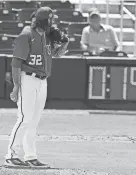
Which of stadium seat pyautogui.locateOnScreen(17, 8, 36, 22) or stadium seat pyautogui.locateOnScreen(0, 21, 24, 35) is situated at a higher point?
stadium seat pyautogui.locateOnScreen(17, 8, 36, 22)

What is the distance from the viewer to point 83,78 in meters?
13.4

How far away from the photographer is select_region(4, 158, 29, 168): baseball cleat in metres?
7.71

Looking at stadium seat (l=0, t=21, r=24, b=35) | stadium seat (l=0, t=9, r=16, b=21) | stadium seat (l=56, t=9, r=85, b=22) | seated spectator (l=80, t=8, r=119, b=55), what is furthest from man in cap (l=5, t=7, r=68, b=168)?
stadium seat (l=56, t=9, r=85, b=22)

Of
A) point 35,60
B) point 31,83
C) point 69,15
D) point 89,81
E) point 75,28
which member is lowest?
point 89,81

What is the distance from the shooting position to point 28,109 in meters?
7.57

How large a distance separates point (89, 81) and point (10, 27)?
3460mm

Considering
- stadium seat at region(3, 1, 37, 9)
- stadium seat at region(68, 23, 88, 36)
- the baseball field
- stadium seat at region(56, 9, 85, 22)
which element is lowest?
the baseball field

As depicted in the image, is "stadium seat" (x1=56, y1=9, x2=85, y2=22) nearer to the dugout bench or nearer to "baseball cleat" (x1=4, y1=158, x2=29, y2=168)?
the dugout bench

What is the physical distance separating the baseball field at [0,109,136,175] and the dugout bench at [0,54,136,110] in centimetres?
25

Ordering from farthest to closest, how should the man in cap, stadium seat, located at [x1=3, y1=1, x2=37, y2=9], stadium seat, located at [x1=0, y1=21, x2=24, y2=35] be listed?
stadium seat, located at [x1=3, y1=1, x2=37, y2=9]
stadium seat, located at [x1=0, y1=21, x2=24, y2=35]
the man in cap

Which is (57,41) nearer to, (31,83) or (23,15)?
(31,83)

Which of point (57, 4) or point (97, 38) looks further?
point (57, 4)

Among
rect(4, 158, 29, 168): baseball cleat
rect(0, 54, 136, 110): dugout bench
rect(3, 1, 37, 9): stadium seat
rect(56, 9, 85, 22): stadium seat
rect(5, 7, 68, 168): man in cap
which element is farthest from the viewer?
rect(3, 1, 37, 9): stadium seat

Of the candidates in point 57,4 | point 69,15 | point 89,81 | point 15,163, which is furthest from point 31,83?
point 57,4
